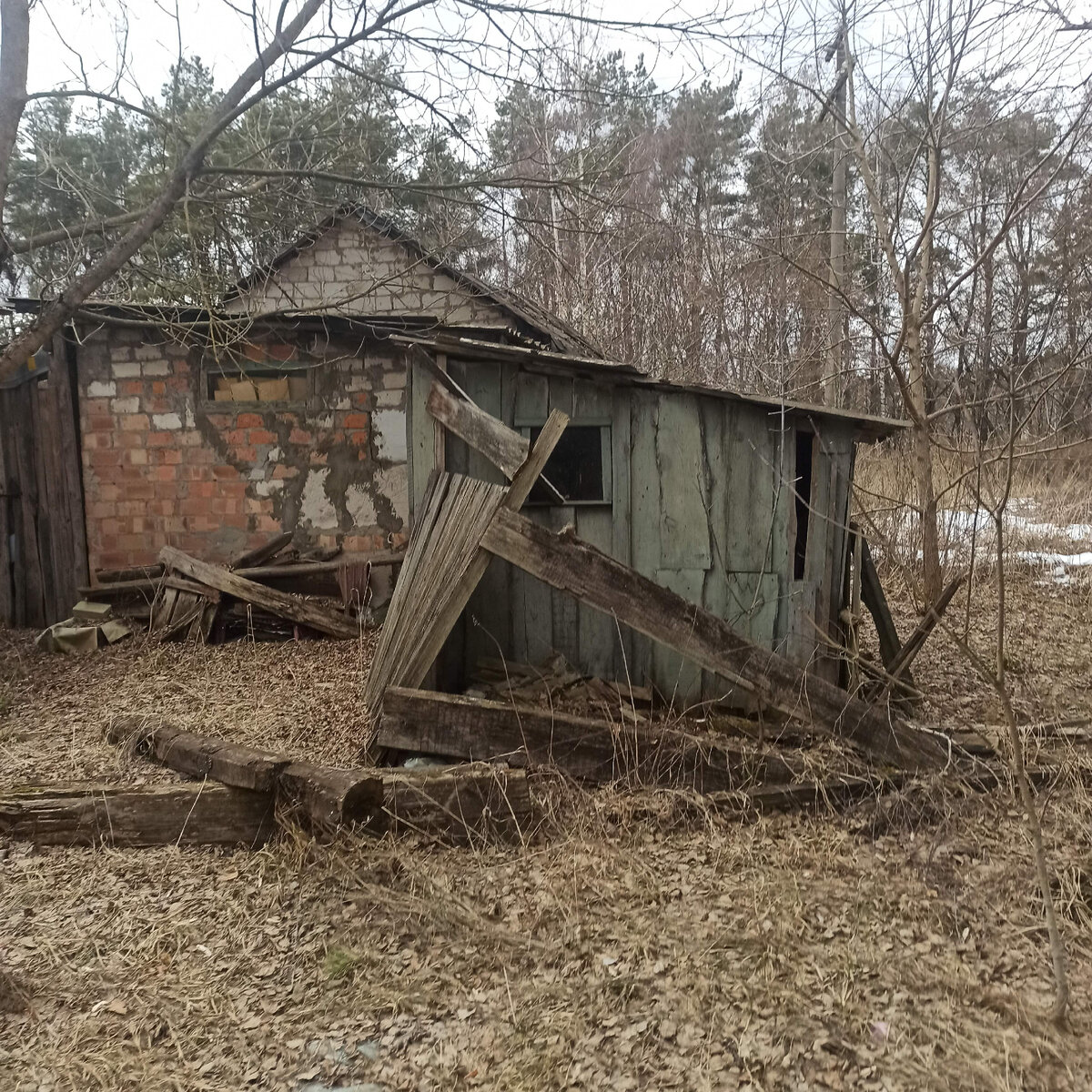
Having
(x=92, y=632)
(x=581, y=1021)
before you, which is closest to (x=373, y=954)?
(x=581, y=1021)

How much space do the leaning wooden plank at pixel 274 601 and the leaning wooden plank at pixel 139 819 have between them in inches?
135

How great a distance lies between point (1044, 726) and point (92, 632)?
24.1 ft

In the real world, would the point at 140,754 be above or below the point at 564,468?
below

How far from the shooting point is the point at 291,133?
513cm

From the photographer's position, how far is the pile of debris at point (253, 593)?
7.02 meters

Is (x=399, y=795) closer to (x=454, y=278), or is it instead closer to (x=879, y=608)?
(x=879, y=608)

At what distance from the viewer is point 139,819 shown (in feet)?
11.6

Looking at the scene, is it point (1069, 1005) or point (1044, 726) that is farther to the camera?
point (1044, 726)

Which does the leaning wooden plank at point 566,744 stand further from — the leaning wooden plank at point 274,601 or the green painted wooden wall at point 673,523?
the leaning wooden plank at point 274,601

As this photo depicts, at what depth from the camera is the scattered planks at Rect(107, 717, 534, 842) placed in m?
3.39

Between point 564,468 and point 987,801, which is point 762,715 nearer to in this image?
point 987,801

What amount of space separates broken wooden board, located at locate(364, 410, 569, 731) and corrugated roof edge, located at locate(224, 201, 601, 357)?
463 centimetres

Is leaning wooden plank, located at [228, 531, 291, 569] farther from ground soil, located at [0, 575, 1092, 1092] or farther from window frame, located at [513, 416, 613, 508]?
window frame, located at [513, 416, 613, 508]

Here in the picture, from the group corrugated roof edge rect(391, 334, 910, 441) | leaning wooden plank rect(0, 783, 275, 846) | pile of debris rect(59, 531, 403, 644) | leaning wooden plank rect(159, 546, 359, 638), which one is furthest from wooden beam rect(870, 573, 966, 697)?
leaning wooden plank rect(159, 546, 359, 638)
